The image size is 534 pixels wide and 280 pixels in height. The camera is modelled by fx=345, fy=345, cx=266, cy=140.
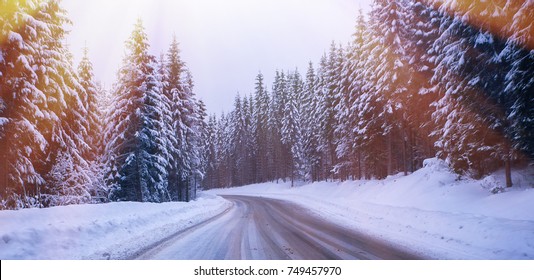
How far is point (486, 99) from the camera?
12469 mm

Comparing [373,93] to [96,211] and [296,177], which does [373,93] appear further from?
[296,177]

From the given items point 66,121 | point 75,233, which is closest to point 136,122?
point 66,121

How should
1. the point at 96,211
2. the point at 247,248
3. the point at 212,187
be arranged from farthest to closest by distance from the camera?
the point at 212,187
the point at 96,211
the point at 247,248

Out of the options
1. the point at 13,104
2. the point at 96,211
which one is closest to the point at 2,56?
the point at 13,104

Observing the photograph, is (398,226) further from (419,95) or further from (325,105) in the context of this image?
(325,105)

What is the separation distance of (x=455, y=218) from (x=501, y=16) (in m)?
6.73

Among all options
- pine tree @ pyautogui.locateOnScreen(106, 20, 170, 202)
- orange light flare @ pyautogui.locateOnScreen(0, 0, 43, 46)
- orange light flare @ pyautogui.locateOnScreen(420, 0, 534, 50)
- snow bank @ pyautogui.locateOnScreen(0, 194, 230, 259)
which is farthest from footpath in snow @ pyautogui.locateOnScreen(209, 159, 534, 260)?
orange light flare @ pyautogui.locateOnScreen(0, 0, 43, 46)

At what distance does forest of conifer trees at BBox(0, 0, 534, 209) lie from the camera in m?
12.1

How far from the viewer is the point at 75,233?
8.51 m

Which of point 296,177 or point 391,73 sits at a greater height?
point 391,73

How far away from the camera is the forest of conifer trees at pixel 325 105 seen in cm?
1210

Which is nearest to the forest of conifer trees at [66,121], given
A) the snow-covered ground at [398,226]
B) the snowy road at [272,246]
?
the snow-covered ground at [398,226]

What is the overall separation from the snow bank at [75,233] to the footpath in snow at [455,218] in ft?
21.9

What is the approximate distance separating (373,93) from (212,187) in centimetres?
6015
